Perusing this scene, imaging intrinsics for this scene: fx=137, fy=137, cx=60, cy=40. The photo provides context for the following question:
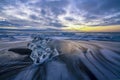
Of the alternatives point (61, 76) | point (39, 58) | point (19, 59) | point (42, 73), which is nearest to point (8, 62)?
point (19, 59)

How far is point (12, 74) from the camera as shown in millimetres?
5930

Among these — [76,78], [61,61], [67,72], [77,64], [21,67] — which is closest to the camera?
[76,78]

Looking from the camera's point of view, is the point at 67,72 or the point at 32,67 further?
the point at 32,67

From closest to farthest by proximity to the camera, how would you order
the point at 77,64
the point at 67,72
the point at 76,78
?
the point at 76,78 → the point at 67,72 → the point at 77,64

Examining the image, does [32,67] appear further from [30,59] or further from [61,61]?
[61,61]

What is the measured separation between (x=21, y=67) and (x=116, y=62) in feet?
18.3

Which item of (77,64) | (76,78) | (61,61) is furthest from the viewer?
(61,61)

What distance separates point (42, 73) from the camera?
609 centimetres

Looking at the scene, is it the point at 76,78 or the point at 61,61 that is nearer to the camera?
the point at 76,78

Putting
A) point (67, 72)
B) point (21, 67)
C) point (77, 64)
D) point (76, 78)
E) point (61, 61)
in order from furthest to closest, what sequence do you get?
1. point (61, 61)
2. point (77, 64)
3. point (21, 67)
4. point (67, 72)
5. point (76, 78)

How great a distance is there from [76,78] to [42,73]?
1.52 meters

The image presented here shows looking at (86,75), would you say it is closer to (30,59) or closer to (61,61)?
(61,61)

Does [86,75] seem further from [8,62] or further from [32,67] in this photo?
[8,62]

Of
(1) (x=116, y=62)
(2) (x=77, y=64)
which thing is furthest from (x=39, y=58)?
(1) (x=116, y=62)
